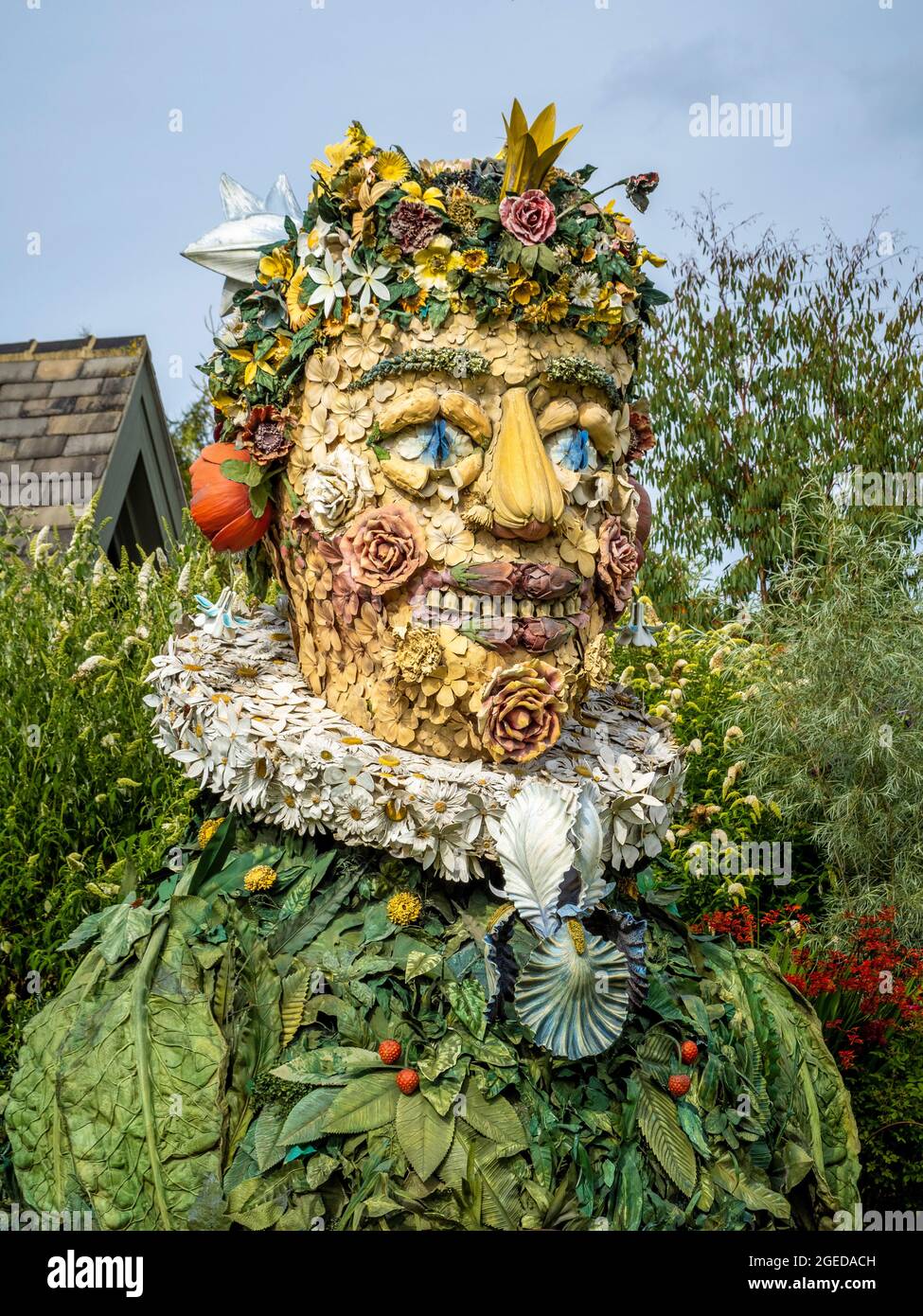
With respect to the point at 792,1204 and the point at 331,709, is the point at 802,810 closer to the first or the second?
the point at 792,1204

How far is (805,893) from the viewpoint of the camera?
6270 millimetres

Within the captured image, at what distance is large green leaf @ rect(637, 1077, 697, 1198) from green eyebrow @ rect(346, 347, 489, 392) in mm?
1612

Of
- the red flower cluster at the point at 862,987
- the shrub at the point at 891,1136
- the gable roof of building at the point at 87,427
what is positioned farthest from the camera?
the gable roof of building at the point at 87,427

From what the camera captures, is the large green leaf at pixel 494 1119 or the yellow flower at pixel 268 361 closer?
the large green leaf at pixel 494 1119

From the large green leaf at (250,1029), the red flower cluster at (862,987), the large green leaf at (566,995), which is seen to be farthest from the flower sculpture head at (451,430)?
the red flower cluster at (862,987)

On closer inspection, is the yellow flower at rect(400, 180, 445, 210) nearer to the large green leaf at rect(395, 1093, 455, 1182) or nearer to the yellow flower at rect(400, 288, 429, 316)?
the yellow flower at rect(400, 288, 429, 316)

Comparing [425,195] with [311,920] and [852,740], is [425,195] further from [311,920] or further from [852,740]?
[852,740]

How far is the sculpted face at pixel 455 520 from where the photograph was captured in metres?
2.80

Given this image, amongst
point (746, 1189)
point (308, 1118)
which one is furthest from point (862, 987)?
point (308, 1118)

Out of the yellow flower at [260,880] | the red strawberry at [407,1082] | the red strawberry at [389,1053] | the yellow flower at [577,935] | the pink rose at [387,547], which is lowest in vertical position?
the red strawberry at [407,1082]

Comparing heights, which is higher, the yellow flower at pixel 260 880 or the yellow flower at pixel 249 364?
the yellow flower at pixel 249 364

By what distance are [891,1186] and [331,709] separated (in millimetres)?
2913

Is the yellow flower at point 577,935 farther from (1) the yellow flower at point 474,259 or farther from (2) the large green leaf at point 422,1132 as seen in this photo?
(1) the yellow flower at point 474,259

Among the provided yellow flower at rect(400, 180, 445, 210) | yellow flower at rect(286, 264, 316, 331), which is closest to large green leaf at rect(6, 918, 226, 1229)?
yellow flower at rect(286, 264, 316, 331)
